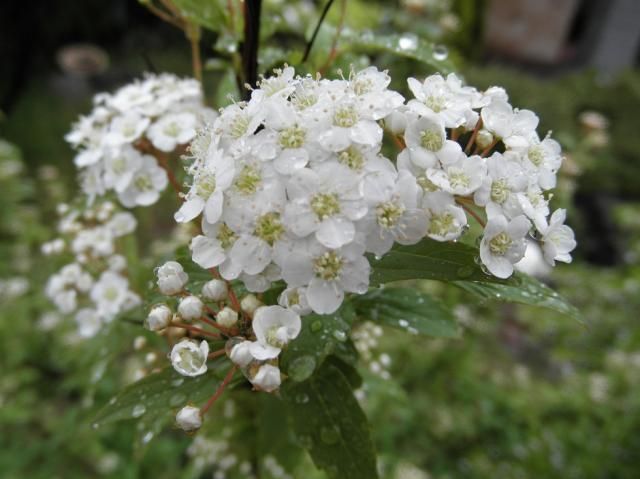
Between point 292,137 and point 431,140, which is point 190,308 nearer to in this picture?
point 292,137

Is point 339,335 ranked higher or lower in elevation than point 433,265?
lower

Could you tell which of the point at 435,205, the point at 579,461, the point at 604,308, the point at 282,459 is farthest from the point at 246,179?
the point at 604,308

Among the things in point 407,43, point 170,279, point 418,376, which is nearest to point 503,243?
point 170,279

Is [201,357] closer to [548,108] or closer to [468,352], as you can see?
[468,352]

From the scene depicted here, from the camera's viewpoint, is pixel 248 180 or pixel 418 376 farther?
pixel 418 376

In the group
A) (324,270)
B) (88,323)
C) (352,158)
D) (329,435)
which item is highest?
(352,158)

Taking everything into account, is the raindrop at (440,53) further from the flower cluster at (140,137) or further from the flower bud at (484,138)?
the flower cluster at (140,137)

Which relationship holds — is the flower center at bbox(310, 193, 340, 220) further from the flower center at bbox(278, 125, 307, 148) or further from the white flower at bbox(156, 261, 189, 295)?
the white flower at bbox(156, 261, 189, 295)
